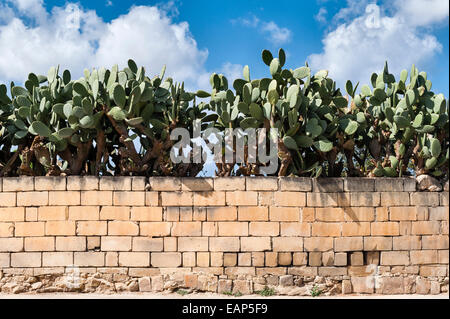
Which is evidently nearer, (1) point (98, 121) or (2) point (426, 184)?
(1) point (98, 121)

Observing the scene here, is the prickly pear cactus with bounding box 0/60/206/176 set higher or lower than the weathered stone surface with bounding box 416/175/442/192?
higher

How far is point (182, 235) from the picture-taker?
26.1ft

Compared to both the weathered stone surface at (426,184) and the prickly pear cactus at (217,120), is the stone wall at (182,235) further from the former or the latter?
the weathered stone surface at (426,184)

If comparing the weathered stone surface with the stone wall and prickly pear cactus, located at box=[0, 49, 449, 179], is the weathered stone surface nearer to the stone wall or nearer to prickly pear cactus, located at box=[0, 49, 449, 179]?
prickly pear cactus, located at box=[0, 49, 449, 179]

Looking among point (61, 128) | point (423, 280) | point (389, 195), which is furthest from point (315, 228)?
point (61, 128)

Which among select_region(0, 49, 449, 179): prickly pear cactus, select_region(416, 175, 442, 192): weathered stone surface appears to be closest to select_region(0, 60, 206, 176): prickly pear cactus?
select_region(0, 49, 449, 179): prickly pear cactus

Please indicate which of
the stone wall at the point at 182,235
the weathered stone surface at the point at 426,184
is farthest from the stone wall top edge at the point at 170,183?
the weathered stone surface at the point at 426,184

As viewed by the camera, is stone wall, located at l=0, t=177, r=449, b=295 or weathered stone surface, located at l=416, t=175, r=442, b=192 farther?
weathered stone surface, located at l=416, t=175, r=442, b=192

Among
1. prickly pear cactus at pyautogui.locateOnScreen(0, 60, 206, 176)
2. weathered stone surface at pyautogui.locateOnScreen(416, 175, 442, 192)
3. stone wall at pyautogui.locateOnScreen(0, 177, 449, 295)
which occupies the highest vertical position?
prickly pear cactus at pyautogui.locateOnScreen(0, 60, 206, 176)

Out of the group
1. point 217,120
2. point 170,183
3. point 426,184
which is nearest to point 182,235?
point 170,183

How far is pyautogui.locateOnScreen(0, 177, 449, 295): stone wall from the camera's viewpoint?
7941 millimetres

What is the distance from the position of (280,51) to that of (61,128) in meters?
4.11

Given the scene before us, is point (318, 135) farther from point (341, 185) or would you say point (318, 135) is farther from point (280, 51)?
point (280, 51)

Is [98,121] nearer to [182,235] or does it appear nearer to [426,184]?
[182,235]
